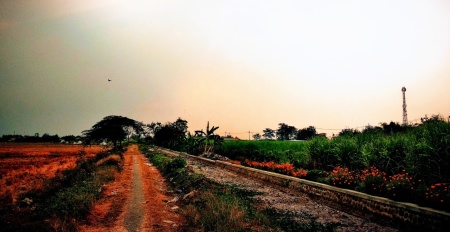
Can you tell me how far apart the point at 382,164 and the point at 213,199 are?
22.4 ft

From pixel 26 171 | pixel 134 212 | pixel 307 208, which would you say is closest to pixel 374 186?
pixel 307 208

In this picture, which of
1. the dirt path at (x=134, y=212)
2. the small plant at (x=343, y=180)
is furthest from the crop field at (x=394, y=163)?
the dirt path at (x=134, y=212)

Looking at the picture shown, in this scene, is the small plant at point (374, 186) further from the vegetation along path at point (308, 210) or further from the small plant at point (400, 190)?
the vegetation along path at point (308, 210)

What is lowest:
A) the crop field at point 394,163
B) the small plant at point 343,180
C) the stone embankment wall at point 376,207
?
the stone embankment wall at point 376,207

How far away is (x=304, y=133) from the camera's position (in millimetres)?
102812

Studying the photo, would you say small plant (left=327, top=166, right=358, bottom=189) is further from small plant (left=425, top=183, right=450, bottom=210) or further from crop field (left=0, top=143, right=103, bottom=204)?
crop field (left=0, top=143, right=103, bottom=204)

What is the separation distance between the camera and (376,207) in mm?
7160

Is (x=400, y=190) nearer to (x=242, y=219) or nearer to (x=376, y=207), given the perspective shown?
(x=376, y=207)

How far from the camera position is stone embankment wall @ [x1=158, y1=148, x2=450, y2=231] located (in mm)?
5637

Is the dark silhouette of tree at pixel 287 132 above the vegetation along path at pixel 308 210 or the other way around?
above

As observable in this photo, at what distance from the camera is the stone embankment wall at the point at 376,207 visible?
5.64 meters

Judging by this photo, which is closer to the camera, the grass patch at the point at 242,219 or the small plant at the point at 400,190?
the grass patch at the point at 242,219

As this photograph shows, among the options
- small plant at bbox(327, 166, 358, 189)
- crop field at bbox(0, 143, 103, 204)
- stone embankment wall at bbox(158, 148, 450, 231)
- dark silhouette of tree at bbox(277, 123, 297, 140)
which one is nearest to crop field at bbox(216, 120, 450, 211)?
small plant at bbox(327, 166, 358, 189)

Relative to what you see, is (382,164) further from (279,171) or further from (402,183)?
(279,171)
